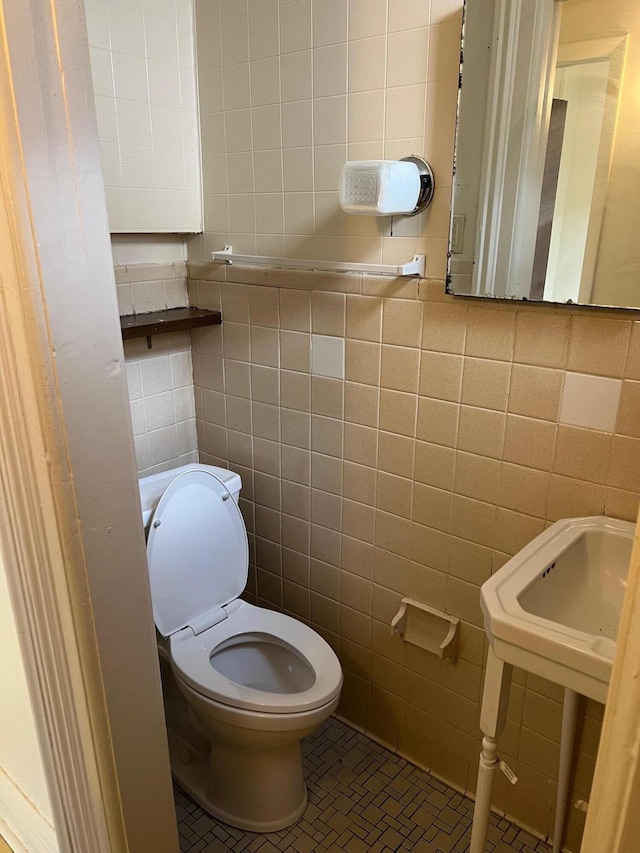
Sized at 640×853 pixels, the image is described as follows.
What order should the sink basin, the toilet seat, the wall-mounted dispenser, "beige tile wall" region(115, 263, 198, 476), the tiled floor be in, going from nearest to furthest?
the sink basin, the wall-mounted dispenser, the toilet seat, the tiled floor, "beige tile wall" region(115, 263, 198, 476)

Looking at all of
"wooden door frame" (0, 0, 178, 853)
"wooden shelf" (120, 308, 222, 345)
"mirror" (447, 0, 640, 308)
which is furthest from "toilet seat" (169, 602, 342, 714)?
"mirror" (447, 0, 640, 308)

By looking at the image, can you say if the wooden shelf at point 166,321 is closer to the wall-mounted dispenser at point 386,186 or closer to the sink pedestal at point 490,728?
the wall-mounted dispenser at point 386,186

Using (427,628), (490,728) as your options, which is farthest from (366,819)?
(490,728)

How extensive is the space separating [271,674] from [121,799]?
656mm

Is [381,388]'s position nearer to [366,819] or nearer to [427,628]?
[427,628]

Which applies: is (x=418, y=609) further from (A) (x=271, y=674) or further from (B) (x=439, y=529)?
(A) (x=271, y=674)

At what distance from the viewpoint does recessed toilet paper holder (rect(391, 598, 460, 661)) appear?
1.63 meters

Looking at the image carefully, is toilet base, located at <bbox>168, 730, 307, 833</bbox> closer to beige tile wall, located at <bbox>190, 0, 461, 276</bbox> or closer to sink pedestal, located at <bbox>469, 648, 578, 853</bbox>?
sink pedestal, located at <bbox>469, 648, 578, 853</bbox>

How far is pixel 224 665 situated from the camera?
68.4 inches

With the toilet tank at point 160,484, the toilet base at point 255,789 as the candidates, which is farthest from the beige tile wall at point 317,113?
the toilet base at point 255,789

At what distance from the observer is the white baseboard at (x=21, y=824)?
1.42 meters

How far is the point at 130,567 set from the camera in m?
1.07

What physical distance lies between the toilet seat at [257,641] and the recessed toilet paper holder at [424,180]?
113 centimetres

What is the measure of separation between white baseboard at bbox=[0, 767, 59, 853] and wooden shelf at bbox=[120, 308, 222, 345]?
45.1 inches
